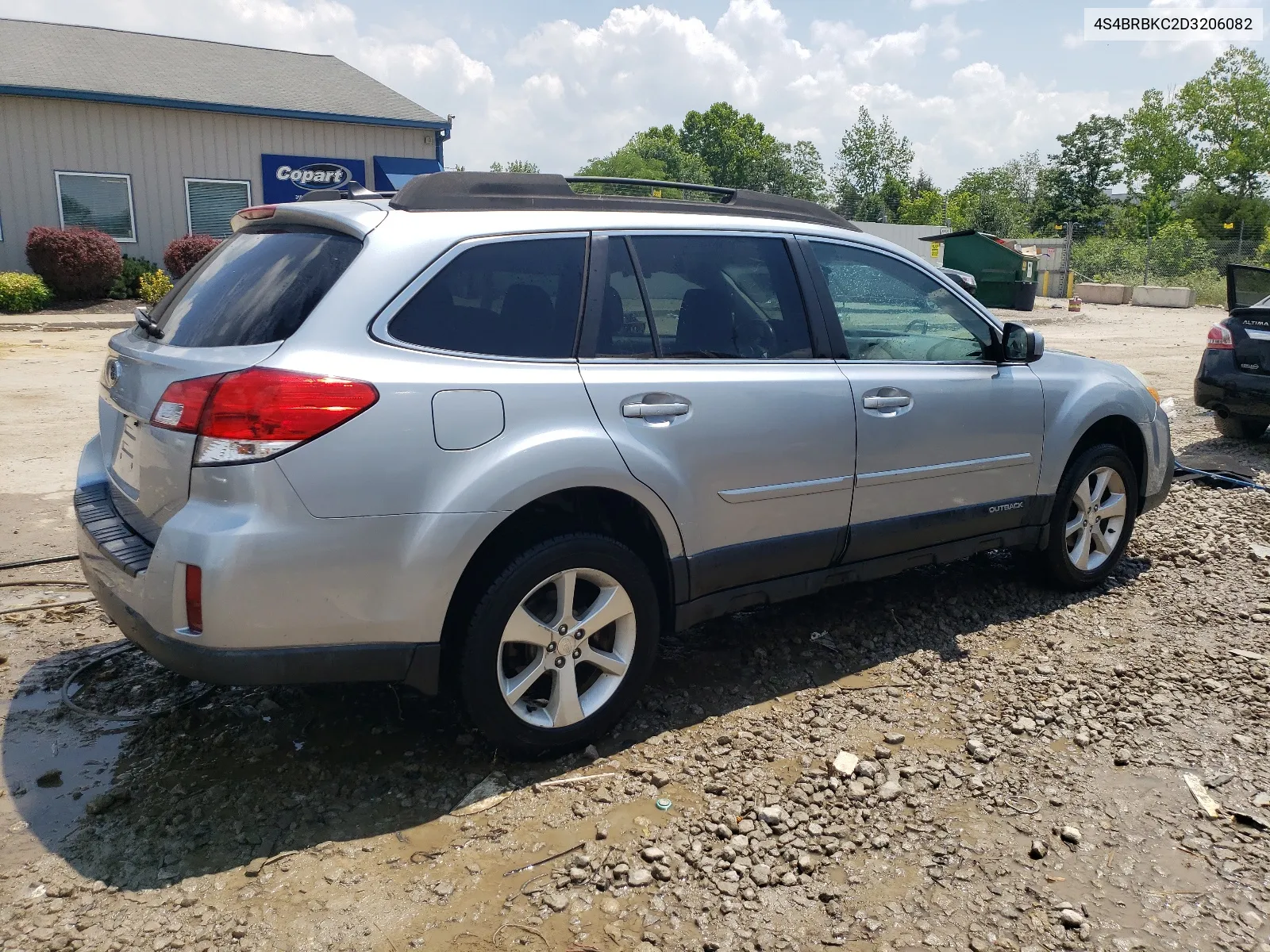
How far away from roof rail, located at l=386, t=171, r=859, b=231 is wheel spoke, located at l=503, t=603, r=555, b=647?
1331 mm

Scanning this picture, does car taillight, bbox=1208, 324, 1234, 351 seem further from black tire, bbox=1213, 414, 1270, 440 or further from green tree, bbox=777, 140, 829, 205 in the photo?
green tree, bbox=777, 140, 829, 205

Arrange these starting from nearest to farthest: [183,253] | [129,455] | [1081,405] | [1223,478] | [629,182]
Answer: [129,455] → [629,182] → [1081,405] → [1223,478] → [183,253]

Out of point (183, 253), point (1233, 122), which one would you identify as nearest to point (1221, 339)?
point (183, 253)

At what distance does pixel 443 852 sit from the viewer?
2877 mm

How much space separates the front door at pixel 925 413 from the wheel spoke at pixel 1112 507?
1.98 ft

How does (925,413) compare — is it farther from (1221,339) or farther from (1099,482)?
(1221,339)

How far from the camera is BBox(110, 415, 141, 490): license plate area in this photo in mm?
3078

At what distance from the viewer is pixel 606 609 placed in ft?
10.9

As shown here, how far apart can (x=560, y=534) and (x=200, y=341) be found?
1266 millimetres

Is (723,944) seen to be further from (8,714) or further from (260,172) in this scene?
(260,172)

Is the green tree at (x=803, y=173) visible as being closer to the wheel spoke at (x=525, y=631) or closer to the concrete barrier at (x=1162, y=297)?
the concrete barrier at (x=1162, y=297)

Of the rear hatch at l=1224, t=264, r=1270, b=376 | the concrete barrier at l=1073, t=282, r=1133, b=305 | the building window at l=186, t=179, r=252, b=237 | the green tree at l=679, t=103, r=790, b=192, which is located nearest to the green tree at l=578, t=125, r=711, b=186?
the green tree at l=679, t=103, r=790, b=192

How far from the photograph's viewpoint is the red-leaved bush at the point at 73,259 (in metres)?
20.0

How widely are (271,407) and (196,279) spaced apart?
3.55 ft
